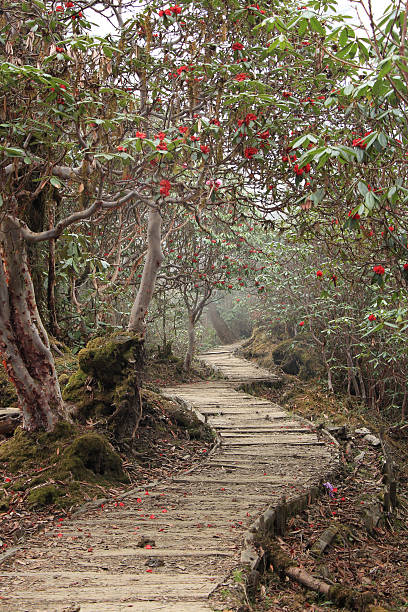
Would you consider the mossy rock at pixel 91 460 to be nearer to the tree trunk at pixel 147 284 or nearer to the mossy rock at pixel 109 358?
the mossy rock at pixel 109 358

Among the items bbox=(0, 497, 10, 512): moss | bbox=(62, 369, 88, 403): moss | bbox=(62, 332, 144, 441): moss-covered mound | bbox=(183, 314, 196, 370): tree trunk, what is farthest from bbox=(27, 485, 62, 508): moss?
bbox=(183, 314, 196, 370): tree trunk

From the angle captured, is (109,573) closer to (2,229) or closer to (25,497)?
→ (25,497)

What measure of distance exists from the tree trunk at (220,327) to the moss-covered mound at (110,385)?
731 inches

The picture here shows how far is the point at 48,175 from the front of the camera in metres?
4.09

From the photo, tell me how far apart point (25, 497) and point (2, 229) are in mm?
2529

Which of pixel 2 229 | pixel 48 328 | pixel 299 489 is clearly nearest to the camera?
pixel 2 229

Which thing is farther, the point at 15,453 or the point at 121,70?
the point at 121,70

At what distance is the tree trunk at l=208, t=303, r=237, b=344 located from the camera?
2505 cm

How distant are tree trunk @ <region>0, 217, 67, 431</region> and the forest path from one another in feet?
4.12

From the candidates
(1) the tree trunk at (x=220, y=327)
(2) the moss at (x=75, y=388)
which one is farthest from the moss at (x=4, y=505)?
(1) the tree trunk at (x=220, y=327)

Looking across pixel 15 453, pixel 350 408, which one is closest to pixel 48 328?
pixel 15 453

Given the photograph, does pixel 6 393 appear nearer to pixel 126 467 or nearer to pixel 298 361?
pixel 126 467

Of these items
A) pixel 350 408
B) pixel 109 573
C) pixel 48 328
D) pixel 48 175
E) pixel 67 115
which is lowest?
pixel 350 408

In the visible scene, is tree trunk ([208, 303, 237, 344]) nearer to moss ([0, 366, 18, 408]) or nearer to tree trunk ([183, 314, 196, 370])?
tree trunk ([183, 314, 196, 370])
